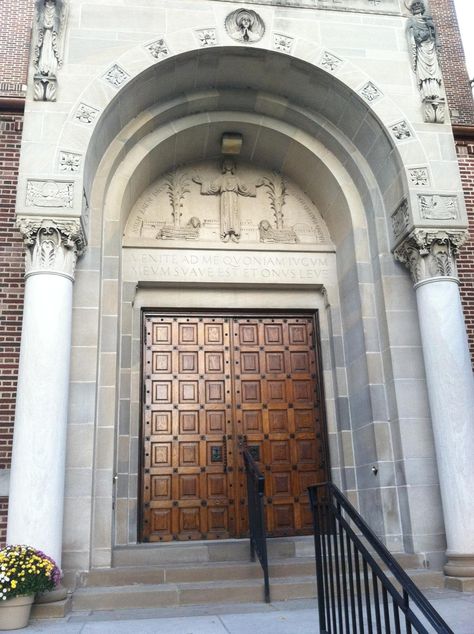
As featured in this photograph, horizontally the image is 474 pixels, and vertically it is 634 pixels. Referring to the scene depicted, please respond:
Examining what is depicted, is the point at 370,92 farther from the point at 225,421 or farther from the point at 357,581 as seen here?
the point at 357,581

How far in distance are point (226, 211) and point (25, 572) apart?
5476 mm

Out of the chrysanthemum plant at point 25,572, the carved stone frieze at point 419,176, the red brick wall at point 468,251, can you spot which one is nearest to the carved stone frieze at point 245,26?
the carved stone frieze at point 419,176

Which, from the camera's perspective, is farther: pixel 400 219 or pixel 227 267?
pixel 227 267

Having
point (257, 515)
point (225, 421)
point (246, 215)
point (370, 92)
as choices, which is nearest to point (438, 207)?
point (370, 92)

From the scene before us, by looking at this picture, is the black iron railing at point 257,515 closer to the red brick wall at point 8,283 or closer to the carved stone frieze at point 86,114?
the red brick wall at point 8,283

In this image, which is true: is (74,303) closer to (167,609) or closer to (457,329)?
(167,609)

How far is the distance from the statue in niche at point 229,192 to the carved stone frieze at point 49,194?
2616 mm

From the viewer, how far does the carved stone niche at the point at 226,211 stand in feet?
28.1

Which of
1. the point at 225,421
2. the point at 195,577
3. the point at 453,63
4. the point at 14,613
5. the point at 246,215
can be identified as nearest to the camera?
the point at 14,613

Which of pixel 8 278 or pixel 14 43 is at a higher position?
pixel 14 43

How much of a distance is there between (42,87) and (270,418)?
16.2 ft

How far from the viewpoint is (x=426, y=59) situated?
26.0 feet

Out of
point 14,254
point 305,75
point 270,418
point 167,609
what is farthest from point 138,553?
point 305,75

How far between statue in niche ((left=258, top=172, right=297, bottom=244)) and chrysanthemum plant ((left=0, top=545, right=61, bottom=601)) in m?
5.18
